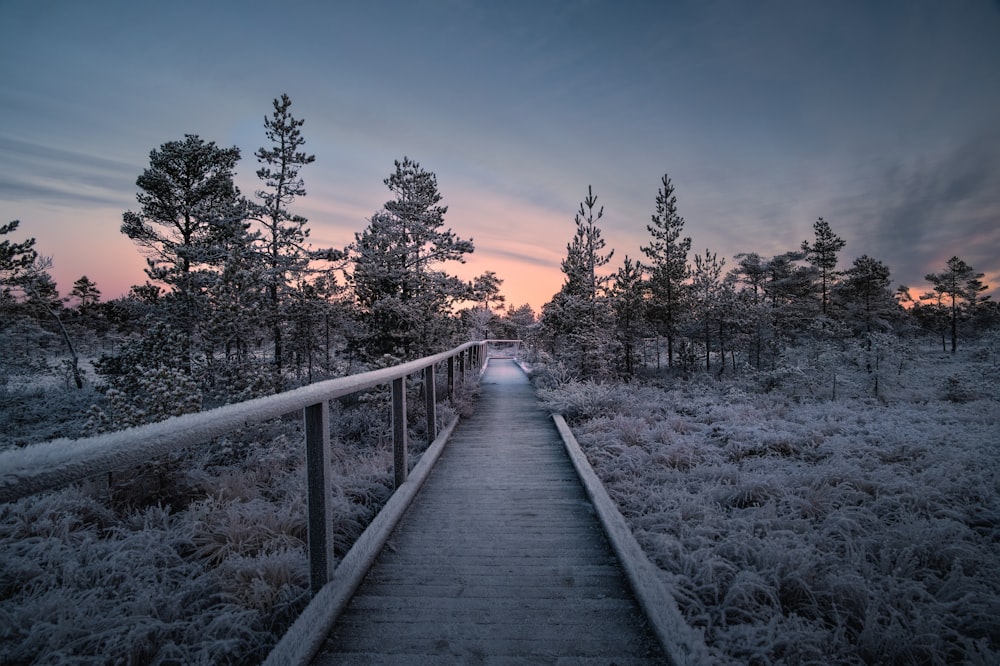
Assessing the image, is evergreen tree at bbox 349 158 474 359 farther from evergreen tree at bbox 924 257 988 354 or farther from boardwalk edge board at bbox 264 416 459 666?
evergreen tree at bbox 924 257 988 354

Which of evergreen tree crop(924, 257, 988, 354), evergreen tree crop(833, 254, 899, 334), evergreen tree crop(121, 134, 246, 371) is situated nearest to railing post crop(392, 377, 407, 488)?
evergreen tree crop(121, 134, 246, 371)

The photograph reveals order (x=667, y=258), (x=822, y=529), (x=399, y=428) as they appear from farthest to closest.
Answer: (x=667, y=258) < (x=399, y=428) < (x=822, y=529)

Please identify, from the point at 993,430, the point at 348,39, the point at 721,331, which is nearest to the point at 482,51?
the point at 348,39

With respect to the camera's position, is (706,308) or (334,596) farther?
(706,308)

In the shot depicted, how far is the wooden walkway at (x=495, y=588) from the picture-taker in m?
2.00

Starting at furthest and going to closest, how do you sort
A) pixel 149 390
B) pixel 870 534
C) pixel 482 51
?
1. pixel 482 51
2. pixel 149 390
3. pixel 870 534

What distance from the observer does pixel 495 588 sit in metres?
2.53

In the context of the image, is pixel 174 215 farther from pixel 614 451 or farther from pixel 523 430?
pixel 614 451

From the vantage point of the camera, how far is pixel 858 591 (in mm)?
2211

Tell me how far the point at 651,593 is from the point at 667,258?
821 inches

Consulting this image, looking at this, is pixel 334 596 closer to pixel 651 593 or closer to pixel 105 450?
pixel 105 450

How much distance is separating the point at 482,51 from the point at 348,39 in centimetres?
537

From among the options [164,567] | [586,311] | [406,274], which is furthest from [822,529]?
[406,274]

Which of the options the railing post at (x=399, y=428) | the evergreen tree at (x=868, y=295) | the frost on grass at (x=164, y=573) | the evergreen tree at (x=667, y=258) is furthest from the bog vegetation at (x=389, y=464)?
the evergreen tree at (x=868, y=295)
